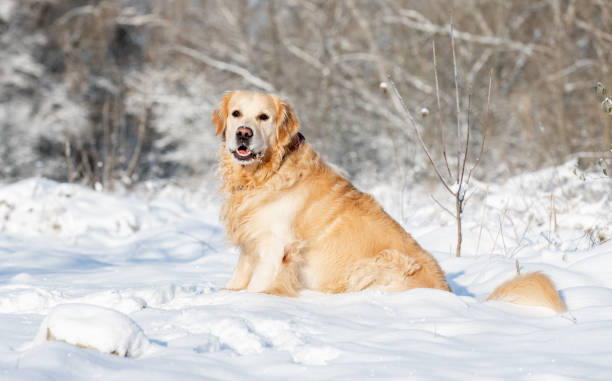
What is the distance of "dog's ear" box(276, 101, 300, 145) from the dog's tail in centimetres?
161

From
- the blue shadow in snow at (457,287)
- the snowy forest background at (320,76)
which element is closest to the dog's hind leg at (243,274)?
the blue shadow in snow at (457,287)

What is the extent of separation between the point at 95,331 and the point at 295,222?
1710 mm

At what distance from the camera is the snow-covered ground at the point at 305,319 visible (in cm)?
190

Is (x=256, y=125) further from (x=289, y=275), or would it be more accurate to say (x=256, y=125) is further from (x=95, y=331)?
(x=95, y=331)

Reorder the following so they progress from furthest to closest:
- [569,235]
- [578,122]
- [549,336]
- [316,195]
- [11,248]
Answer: [578,122]
[11,248]
[569,235]
[316,195]
[549,336]

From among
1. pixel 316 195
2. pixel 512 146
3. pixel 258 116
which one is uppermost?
pixel 512 146

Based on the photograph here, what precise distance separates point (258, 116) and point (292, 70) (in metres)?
11.1

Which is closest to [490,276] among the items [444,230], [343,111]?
[444,230]

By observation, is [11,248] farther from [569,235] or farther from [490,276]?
[569,235]

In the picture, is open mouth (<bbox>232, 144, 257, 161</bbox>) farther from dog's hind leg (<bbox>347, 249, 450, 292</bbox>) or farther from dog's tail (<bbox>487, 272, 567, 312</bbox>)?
dog's tail (<bbox>487, 272, 567, 312</bbox>)

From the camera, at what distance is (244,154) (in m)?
3.71

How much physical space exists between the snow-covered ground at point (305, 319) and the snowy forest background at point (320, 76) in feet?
13.5

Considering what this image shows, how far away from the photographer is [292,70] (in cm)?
1461

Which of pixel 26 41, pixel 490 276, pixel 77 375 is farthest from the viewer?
pixel 26 41
